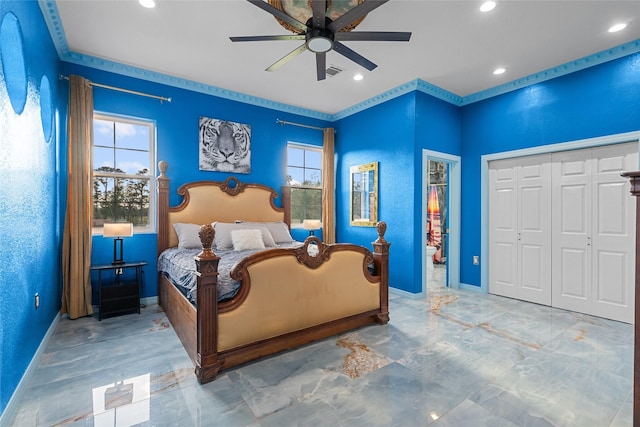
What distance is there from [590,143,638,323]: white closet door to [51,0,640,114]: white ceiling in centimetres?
119

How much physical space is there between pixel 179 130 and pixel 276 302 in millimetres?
3004

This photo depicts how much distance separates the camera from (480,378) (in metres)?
2.16

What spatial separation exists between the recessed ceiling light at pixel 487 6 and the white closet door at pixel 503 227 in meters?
2.24

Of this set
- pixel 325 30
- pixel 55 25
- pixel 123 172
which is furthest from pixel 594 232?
pixel 55 25

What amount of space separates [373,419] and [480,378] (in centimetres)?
95

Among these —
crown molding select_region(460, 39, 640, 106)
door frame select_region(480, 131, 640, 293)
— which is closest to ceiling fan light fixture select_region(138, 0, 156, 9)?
crown molding select_region(460, 39, 640, 106)

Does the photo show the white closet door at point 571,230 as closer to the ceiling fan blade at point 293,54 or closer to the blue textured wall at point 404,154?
the blue textured wall at point 404,154

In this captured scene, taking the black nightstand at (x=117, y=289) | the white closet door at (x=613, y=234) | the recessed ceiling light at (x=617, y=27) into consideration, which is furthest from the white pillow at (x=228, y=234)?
the recessed ceiling light at (x=617, y=27)

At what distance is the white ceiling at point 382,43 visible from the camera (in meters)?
2.64

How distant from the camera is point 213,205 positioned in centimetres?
439

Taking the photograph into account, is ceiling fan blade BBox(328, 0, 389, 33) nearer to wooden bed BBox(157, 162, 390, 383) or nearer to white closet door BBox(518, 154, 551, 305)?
wooden bed BBox(157, 162, 390, 383)

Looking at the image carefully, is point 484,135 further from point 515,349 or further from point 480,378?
point 480,378

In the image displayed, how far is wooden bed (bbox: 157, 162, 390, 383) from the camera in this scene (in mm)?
2150

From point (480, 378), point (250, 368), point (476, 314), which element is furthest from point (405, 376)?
point (476, 314)
